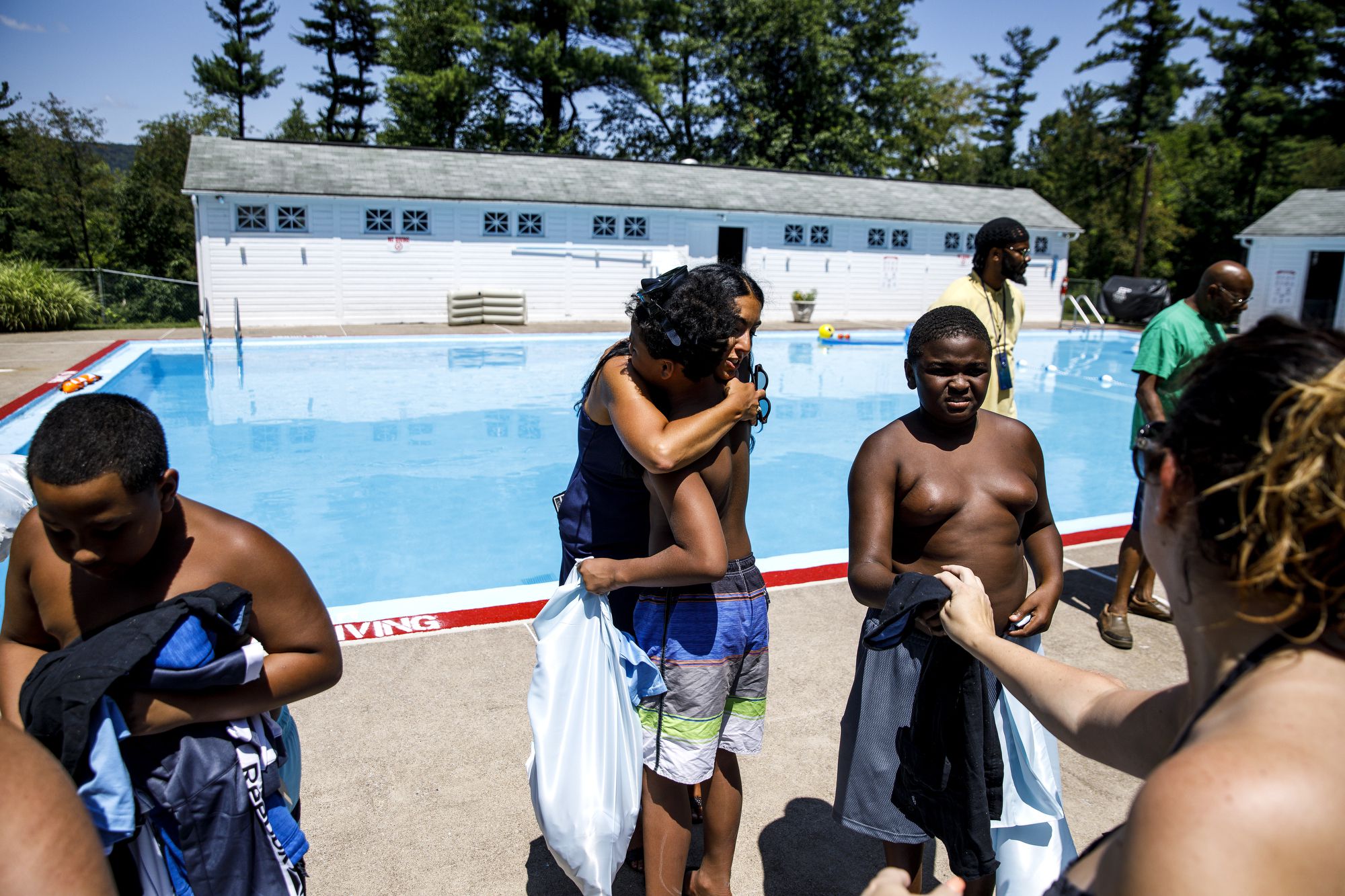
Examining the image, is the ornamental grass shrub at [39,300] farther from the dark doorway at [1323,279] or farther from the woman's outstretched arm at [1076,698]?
the woman's outstretched arm at [1076,698]

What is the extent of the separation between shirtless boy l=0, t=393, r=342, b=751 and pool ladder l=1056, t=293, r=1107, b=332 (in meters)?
25.6

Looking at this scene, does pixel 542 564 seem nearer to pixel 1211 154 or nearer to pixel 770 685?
pixel 770 685

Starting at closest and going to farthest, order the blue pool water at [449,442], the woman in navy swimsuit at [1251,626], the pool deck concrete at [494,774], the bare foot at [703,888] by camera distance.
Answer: the woman in navy swimsuit at [1251,626]
the bare foot at [703,888]
the pool deck concrete at [494,774]
the blue pool water at [449,442]

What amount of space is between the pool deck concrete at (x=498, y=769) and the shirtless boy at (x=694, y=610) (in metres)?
0.42

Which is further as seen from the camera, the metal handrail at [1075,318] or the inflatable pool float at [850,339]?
the metal handrail at [1075,318]

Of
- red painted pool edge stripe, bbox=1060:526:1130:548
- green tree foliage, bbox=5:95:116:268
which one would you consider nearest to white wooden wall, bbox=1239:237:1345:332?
red painted pool edge stripe, bbox=1060:526:1130:548

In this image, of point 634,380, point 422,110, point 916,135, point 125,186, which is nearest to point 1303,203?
point 916,135

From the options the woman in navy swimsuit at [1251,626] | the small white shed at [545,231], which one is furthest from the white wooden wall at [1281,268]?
the woman in navy swimsuit at [1251,626]

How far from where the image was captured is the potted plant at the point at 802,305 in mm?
24453

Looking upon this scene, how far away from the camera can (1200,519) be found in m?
1.06

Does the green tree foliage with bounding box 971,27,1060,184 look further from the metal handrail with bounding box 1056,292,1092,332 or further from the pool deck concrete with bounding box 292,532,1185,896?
the pool deck concrete with bounding box 292,532,1185,896

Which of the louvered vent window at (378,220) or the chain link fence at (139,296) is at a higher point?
the louvered vent window at (378,220)

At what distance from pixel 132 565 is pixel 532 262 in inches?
834

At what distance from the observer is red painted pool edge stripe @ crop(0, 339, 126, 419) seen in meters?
9.91
